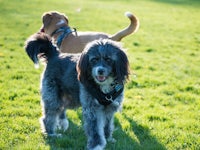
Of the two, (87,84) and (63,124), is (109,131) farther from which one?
(87,84)

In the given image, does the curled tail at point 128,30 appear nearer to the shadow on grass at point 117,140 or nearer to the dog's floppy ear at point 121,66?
the shadow on grass at point 117,140

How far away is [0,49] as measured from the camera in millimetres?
11891

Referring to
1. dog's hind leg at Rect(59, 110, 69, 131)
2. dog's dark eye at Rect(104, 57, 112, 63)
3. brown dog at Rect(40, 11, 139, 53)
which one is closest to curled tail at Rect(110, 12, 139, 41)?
brown dog at Rect(40, 11, 139, 53)

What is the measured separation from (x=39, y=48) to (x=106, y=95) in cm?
154

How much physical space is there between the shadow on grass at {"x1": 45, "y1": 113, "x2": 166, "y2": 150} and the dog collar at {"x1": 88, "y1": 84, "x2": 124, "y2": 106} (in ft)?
2.66

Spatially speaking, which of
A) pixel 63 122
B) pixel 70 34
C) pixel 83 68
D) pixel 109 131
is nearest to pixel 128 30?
pixel 70 34

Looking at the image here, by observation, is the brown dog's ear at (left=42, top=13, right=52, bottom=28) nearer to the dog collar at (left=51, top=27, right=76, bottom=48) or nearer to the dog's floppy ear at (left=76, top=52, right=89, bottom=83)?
the dog collar at (left=51, top=27, right=76, bottom=48)

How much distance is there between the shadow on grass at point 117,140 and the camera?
18.4 ft

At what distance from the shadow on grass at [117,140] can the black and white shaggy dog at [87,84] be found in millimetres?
212

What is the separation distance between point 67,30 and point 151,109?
9.87 feet

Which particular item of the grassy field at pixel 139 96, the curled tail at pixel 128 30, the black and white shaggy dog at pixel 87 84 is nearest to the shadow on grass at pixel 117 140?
the grassy field at pixel 139 96

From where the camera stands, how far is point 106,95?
17.2 feet

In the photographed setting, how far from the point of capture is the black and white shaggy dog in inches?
198

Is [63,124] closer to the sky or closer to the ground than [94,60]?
closer to the ground
